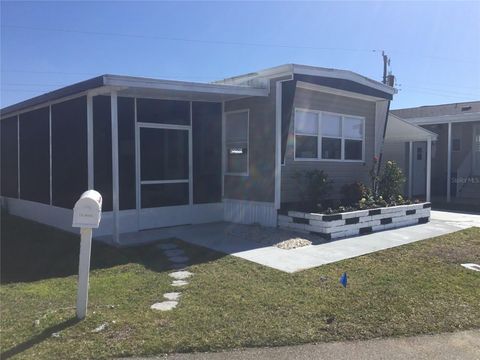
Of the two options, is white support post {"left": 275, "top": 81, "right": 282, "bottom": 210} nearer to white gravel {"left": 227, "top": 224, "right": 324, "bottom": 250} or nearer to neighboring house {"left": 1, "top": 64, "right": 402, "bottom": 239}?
neighboring house {"left": 1, "top": 64, "right": 402, "bottom": 239}

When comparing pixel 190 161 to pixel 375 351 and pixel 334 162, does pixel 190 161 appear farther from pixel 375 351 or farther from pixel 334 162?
pixel 375 351

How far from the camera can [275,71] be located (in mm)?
9172

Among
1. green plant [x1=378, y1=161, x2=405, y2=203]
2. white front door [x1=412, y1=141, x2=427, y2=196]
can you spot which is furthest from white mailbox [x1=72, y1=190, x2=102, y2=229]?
white front door [x1=412, y1=141, x2=427, y2=196]

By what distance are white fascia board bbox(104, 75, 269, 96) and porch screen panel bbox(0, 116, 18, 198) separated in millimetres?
6412

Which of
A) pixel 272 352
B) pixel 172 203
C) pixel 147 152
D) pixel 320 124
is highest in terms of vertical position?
pixel 320 124

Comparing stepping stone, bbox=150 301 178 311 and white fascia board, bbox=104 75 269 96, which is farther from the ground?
white fascia board, bbox=104 75 269 96

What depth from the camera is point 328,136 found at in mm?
10781

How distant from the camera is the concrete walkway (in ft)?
12.1

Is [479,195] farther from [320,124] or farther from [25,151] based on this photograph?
[25,151]

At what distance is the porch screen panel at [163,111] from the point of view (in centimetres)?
895

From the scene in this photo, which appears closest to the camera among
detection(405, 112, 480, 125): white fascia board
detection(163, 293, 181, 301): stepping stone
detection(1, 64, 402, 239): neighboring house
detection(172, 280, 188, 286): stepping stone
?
detection(163, 293, 181, 301): stepping stone

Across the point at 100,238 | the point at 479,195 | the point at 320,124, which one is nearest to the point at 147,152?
the point at 100,238

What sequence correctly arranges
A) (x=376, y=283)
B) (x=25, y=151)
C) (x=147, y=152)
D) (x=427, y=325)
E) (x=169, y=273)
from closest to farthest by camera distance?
(x=427, y=325) < (x=376, y=283) < (x=169, y=273) < (x=147, y=152) < (x=25, y=151)

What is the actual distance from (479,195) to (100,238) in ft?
49.7
